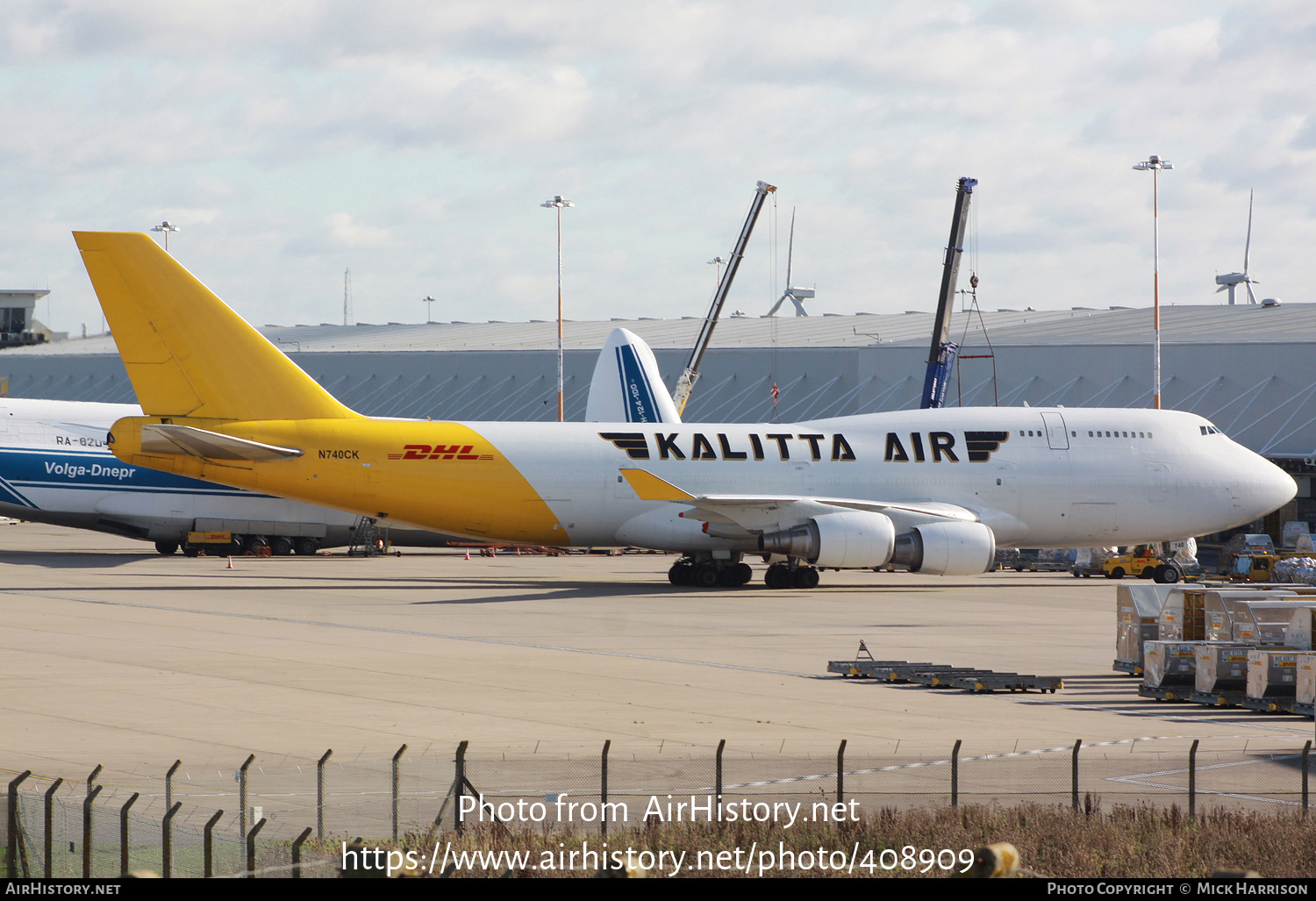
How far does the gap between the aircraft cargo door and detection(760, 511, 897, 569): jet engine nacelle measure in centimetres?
651

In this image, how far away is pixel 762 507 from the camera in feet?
131

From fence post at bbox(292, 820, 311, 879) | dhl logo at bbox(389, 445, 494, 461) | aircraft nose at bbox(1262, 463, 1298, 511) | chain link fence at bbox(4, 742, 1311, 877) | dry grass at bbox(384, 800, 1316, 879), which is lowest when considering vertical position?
dry grass at bbox(384, 800, 1316, 879)

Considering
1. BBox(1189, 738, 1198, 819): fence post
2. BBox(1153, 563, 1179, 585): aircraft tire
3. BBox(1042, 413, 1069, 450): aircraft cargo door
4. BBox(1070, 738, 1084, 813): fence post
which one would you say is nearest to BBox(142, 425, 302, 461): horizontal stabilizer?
BBox(1042, 413, 1069, 450): aircraft cargo door

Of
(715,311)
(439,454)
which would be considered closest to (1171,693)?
(439,454)

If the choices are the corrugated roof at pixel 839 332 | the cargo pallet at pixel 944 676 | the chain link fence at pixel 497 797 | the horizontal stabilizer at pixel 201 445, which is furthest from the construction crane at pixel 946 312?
the chain link fence at pixel 497 797

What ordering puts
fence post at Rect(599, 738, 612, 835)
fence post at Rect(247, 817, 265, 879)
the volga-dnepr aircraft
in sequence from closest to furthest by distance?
fence post at Rect(247, 817, 265, 879) → fence post at Rect(599, 738, 612, 835) → the volga-dnepr aircraft

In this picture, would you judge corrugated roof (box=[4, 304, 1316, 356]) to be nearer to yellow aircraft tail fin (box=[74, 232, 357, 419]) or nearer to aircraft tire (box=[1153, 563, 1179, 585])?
aircraft tire (box=[1153, 563, 1179, 585])

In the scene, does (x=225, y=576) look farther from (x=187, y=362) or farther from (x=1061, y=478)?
(x=1061, y=478)

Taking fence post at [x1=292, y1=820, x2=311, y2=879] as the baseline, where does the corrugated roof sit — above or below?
above

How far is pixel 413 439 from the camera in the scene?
39.9 meters

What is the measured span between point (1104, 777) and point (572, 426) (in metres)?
28.8

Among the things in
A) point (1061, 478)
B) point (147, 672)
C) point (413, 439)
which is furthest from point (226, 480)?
point (1061, 478)

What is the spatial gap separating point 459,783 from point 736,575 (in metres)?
30.2

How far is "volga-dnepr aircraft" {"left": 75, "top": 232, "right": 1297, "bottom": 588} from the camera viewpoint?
38812mm
